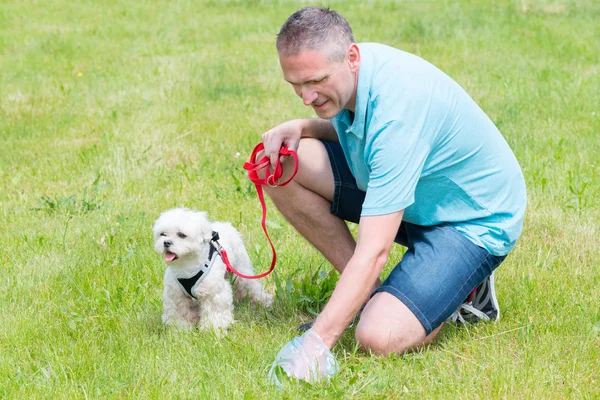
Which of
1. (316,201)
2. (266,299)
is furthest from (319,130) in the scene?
(266,299)

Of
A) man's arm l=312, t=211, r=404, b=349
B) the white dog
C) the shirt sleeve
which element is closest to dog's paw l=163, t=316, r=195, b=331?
the white dog

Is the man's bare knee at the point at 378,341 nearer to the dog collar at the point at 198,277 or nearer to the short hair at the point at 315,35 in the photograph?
the dog collar at the point at 198,277

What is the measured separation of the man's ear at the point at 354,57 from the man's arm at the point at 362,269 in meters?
0.65

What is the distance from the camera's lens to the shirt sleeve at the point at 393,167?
130 inches

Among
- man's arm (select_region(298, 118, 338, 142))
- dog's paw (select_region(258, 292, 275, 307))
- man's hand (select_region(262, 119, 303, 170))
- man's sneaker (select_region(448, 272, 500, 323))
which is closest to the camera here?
man's sneaker (select_region(448, 272, 500, 323))

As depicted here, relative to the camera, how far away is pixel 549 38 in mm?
10305

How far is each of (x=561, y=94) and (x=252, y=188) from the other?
11.8ft

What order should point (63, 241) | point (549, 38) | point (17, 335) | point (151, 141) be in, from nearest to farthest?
point (17, 335) < point (63, 241) < point (151, 141) < point (549, 38)

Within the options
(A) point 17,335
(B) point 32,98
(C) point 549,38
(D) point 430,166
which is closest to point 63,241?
(A) point 17,335

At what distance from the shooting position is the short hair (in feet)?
10.9

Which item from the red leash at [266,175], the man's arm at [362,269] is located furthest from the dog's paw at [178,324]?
the man's arm at [362,269]

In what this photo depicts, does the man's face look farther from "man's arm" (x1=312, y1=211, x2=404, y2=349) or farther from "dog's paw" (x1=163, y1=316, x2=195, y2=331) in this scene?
"dog's paw" (x1=163, y1=316, x2=195, y2=331)

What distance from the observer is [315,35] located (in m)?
3.32

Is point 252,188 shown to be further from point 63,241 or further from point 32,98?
point 32,98
